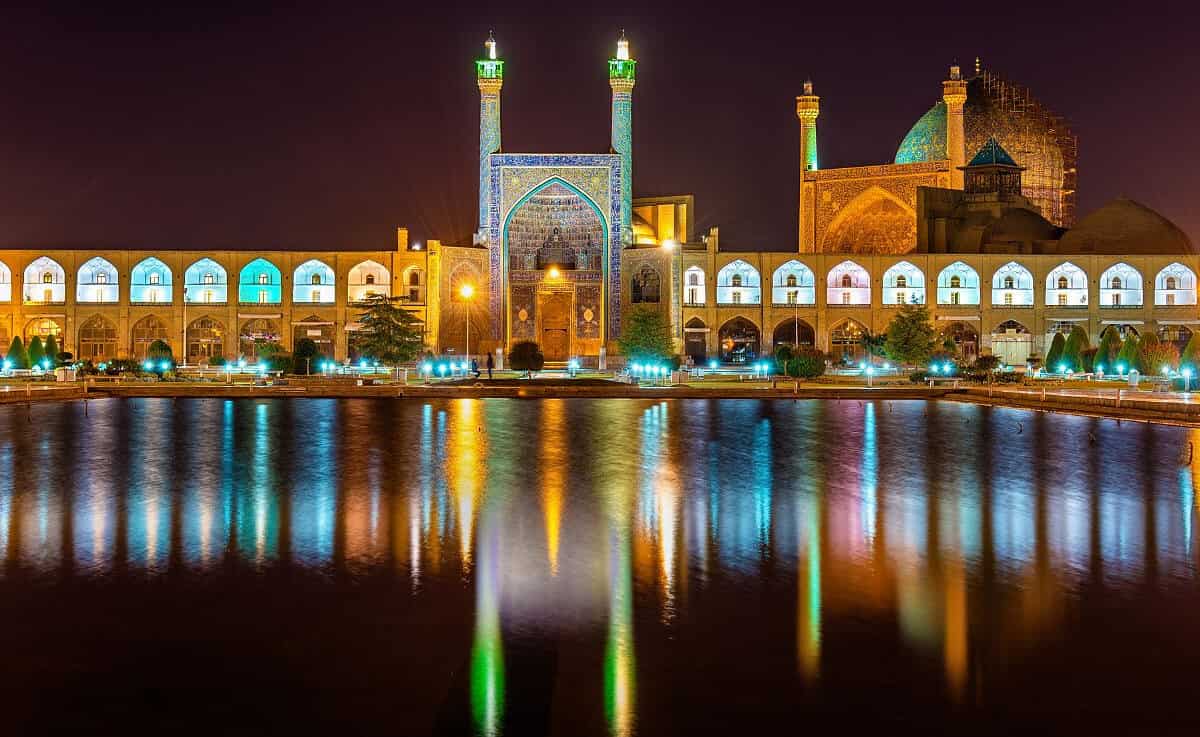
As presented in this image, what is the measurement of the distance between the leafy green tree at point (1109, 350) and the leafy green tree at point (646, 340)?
10.5m

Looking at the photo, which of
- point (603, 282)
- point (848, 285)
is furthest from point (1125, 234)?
point (603, 282)

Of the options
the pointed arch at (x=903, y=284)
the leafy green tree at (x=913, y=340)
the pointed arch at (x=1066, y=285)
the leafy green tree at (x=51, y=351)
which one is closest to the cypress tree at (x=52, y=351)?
the leafy green tree at (x=51, y=351)

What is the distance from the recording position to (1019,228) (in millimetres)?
38938

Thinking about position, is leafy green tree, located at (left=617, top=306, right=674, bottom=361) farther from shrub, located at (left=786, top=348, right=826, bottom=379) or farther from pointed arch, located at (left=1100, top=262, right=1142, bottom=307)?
pointed arch, located at (left=1100, top=262, right=1142, bottom=307)

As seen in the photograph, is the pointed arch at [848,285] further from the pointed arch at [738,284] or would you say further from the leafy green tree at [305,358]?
the leafy green tree at [305,358]

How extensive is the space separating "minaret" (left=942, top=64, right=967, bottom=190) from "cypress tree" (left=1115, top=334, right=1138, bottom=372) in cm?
1516

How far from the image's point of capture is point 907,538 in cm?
693

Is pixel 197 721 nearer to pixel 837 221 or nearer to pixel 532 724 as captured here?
pixel 532 724

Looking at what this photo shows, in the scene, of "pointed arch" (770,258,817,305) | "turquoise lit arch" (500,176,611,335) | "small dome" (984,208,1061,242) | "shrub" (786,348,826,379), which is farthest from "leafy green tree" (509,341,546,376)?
"small dome" (984,208,1061,242)

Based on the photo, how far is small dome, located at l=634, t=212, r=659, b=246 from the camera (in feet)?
127

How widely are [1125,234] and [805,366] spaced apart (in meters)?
19.0

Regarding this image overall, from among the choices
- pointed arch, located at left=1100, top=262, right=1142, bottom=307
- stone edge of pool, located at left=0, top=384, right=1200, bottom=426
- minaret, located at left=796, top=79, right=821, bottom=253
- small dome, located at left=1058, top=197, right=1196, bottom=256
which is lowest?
stone edge of pool, located at left=0, top=384, right=1200, bottom=426

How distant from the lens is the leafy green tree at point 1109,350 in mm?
25969

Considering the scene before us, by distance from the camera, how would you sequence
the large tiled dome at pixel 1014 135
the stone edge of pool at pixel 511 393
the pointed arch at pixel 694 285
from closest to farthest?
1. the stone edge of pool at pixel 511 393
2. the pointed arch at pixel 694 285
3. the large tiled dome at pixel 1014 135
